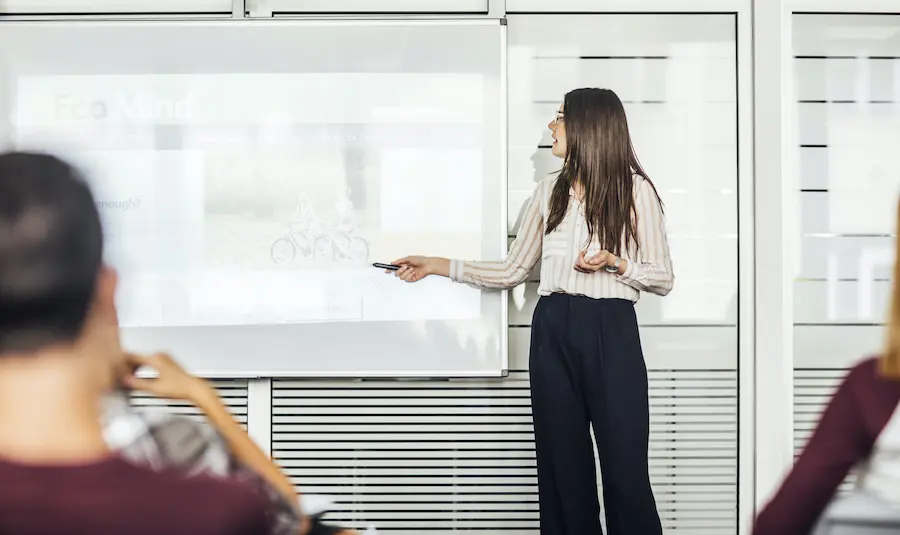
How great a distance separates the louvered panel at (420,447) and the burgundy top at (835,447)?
1965 mm

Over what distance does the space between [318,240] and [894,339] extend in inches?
86.8

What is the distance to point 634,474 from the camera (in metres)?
2.45

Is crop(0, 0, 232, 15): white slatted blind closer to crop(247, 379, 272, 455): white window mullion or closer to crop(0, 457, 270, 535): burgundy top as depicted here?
crop(247, 379, 272, 455): white window mullion

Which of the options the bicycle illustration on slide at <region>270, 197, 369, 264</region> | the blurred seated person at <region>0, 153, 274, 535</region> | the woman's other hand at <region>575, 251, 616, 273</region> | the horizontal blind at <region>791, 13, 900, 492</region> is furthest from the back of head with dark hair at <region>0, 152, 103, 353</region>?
the horizontal blind at <region>791, 13, 900, 492</region>

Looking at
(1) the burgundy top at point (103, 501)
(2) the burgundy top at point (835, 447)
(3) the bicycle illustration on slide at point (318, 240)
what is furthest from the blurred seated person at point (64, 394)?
(3) the bicycle illustration on slide at point (318, 240)

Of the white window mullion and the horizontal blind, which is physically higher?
the horizontal blind

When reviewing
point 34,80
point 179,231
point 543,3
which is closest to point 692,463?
point 543,3

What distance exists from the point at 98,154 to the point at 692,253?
2.05m

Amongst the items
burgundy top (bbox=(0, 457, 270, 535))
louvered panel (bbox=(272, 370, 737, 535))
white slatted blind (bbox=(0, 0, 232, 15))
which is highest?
white slatted blind (bbox=(0, 0, 232, 15))

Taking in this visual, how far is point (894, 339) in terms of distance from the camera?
89 centimetres

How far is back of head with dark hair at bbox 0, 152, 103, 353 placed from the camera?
2.48 feet

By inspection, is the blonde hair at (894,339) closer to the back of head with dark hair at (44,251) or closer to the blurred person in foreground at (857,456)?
the blurred person in foreground at (857,456)

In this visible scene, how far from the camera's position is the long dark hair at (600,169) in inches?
98.7

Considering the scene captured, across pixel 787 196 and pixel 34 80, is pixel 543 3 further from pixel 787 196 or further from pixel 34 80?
pixel 34 80
